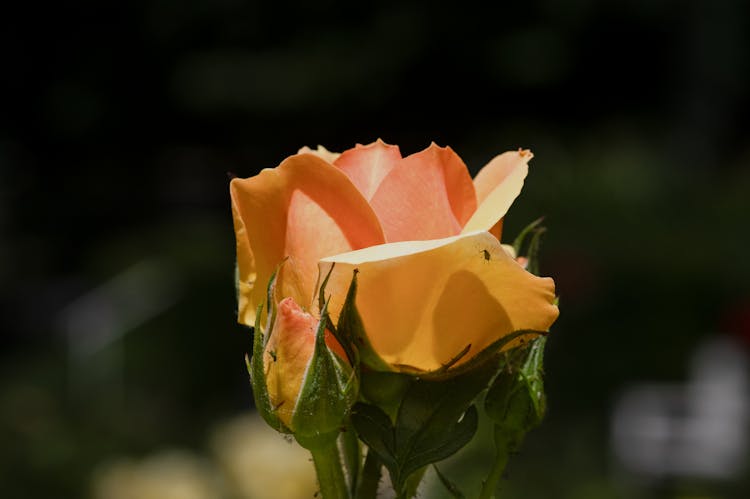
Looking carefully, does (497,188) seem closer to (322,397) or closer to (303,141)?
(322,397)

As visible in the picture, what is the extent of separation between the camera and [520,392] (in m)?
0.65

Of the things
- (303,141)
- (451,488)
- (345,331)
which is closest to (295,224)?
(345,331)

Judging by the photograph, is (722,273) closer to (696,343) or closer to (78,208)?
(696,343)

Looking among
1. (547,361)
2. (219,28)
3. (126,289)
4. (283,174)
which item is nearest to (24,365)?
(126,289)

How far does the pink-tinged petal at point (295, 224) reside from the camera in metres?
0.60

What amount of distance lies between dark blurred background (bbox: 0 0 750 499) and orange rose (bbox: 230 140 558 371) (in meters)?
5.06

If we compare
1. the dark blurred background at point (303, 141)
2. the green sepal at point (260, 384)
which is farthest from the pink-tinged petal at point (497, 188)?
the dark blurred background at point (303, 141)

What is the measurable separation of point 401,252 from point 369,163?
4.7 inches

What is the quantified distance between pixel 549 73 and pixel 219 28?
3.72m

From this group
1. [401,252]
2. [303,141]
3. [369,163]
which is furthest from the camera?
[303,141]

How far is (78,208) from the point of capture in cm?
1334

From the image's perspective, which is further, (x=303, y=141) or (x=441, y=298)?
(x=303, y=141)

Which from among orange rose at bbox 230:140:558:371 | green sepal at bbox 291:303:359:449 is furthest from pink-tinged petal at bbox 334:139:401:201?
green sepal at bbox 291:303:359:449

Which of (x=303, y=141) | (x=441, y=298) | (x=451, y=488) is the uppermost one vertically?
(x=441, y=298)
